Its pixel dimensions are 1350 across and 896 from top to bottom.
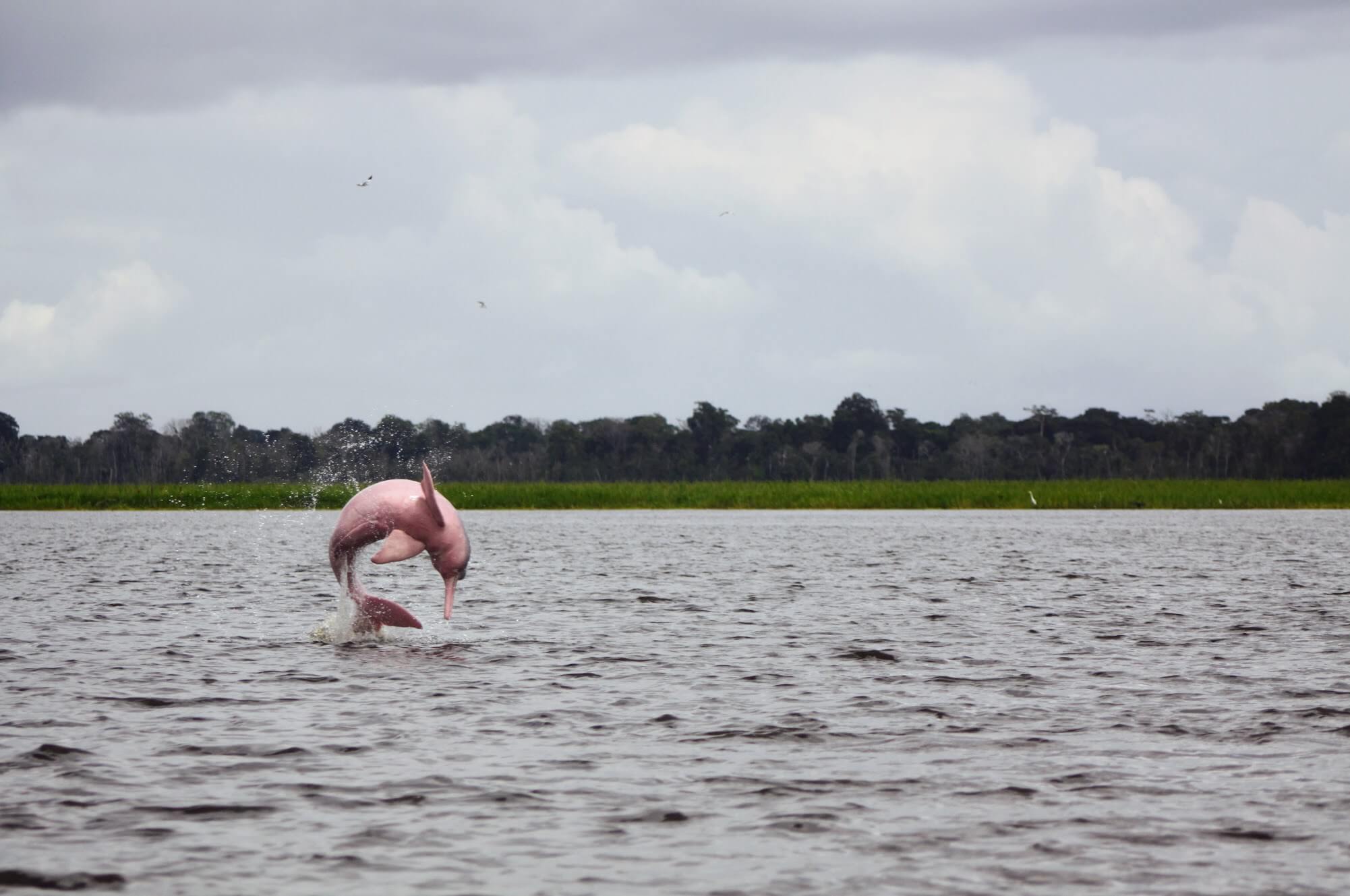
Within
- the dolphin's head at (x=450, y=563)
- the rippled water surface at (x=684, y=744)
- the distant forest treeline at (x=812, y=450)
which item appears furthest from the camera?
the distant forest treeline at (x=812, y=450)

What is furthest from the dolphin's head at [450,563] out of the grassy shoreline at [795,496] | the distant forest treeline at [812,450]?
the distant forest treeline at [812,450]

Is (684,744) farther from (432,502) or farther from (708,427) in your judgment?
(708,427)

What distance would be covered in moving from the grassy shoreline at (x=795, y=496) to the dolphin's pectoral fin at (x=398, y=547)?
6043cm

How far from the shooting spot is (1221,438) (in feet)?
486

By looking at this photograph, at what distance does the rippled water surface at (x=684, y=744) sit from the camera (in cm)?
876

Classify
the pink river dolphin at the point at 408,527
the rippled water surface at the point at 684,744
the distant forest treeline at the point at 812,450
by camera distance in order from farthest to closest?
the distant forest treeline at the point at 812,450 < the pink river dolphin at the point at 408,527 < the rippled water surface at the point at 684,744

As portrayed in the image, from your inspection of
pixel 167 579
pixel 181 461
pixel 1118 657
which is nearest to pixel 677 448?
pixel 181 461

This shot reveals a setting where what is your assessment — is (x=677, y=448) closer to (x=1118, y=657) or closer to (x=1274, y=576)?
(x=1274, y=576)

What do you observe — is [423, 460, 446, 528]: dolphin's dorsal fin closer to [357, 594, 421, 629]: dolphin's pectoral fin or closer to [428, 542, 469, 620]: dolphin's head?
[428, 542, 469, 620]: dolphin's head

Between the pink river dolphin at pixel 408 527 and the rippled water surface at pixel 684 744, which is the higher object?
the pink river dolphin at pixel 408 527

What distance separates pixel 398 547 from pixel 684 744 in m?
5.66

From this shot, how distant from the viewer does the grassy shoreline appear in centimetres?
7675

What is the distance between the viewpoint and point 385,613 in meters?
19.0

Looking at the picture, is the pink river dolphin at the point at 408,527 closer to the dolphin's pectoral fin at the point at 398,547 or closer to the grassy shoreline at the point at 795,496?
→ the dolphin's pectoral fin at the point at 398,547
